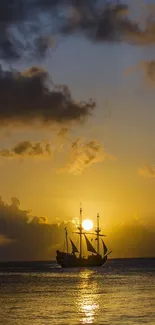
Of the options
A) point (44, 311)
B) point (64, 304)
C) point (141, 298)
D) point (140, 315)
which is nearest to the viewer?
point (140, 315)

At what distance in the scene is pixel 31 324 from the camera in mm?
53031

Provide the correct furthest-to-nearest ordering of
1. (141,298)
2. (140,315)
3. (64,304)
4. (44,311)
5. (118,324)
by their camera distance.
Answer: (141,298)
(64,304)
(44,311)
(140,315)
(118,324)

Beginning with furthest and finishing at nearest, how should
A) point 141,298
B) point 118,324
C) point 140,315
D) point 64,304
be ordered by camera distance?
point 141,298, point 64,304, point 140,315, point 118,324

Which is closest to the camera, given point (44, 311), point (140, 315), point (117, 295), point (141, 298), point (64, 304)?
point (140, 315)

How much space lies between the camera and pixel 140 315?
193ft

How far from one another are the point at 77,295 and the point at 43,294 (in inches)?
207

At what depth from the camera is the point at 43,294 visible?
89688 mm

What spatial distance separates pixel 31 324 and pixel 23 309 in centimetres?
1436

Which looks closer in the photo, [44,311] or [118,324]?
[118,324]

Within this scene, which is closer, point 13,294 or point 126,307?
point 126,307

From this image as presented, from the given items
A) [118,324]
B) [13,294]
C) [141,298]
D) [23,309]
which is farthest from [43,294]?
[118,324]

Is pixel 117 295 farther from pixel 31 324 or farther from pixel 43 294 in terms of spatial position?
pixel 31 324

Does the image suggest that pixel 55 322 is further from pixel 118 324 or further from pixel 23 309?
pixel 23 309

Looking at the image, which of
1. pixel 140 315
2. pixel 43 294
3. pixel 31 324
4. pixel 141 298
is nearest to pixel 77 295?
pixel 43 294
